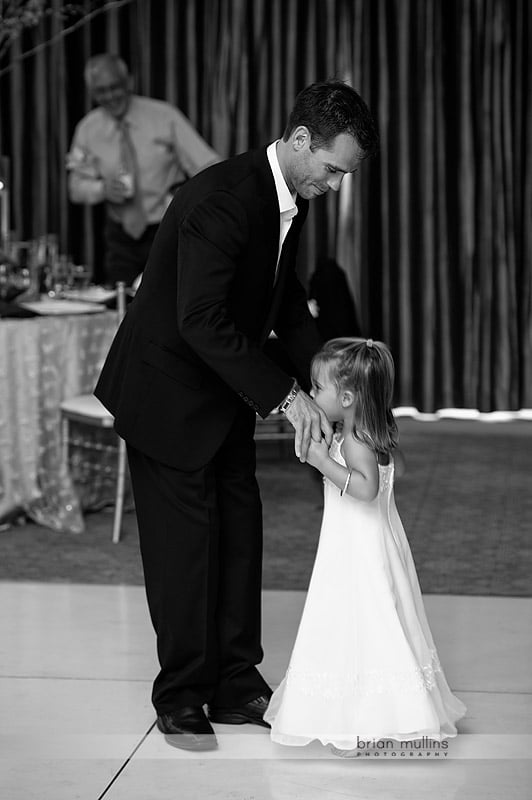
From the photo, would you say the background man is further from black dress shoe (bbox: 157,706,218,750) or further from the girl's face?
black dress shoe (bbox: 157,706,218,750)

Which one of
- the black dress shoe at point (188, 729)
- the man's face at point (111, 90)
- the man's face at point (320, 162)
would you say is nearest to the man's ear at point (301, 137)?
the man's face at point (320, 162)

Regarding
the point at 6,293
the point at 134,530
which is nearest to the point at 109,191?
the point at 6,293

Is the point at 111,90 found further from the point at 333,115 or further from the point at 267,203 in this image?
the point at 333,115

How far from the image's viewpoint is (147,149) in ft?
18.1

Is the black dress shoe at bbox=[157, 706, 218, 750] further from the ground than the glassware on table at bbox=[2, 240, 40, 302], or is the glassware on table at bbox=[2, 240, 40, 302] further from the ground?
the glassware on table at bbox=[2, 240, 40, 302]

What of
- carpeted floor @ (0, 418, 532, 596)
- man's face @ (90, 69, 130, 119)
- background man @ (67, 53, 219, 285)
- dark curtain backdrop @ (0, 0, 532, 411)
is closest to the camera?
carpeted floor @ (0, 418, 532, 596)

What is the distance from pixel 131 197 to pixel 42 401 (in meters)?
1.25

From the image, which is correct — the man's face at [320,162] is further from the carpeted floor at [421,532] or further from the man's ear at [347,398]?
the carpeted floor at [421,532]

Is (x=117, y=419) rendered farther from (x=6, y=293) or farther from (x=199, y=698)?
(x=6, y=293)

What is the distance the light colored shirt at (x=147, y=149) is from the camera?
546cm

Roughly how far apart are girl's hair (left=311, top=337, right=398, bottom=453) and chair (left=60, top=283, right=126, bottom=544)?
1985 mm

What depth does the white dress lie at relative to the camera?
2402 mm

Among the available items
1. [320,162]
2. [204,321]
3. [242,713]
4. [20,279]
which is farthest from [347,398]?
[20,279]

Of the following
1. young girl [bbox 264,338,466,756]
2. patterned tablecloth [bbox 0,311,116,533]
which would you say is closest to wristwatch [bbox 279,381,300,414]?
young girl [bbox 264,338,466,756]
